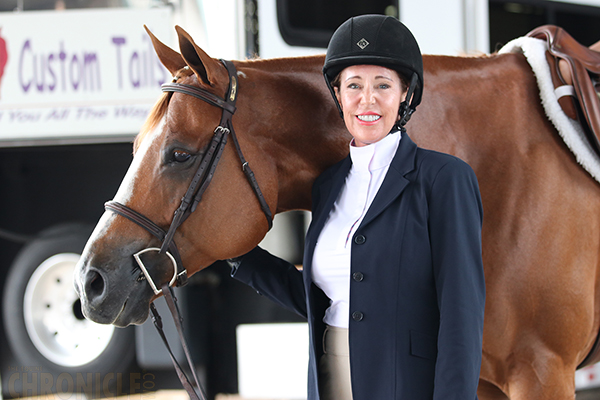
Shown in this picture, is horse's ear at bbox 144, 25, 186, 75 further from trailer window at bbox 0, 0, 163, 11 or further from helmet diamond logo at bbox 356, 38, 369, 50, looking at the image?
trailer window at bbox 0, 0, 163, 11

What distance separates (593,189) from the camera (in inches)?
75.0

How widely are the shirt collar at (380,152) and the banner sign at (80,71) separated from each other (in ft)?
6.42

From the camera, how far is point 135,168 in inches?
60.3

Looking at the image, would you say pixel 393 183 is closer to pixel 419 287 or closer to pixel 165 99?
pixel 419 287

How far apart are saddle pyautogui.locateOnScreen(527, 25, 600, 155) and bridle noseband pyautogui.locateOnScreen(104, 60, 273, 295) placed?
1.22m

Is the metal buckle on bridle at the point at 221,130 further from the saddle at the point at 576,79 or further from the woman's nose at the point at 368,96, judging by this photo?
the saddle at the point at 576,79

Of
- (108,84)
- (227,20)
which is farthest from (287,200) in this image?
(108,84)

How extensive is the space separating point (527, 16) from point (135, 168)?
3085mm

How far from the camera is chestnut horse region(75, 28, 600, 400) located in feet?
5.08

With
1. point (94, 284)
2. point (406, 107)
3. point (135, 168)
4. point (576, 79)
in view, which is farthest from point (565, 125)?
point (94, 284)

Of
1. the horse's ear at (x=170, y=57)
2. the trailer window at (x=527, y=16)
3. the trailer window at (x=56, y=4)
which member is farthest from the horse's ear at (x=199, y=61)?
the trailer window at (x=527, y=16)

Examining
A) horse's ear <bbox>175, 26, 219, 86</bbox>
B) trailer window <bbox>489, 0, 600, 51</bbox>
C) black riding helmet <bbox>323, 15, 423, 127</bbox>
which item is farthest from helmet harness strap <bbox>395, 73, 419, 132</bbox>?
trailer window <bbox>489, 0, 600, 51</bbox>

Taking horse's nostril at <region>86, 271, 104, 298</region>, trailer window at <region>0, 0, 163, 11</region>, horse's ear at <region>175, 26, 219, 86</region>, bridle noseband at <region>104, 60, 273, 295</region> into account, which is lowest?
horse's nostril at <region>86, 271, 104, 298</region>

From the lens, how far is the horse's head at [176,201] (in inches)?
57.4
